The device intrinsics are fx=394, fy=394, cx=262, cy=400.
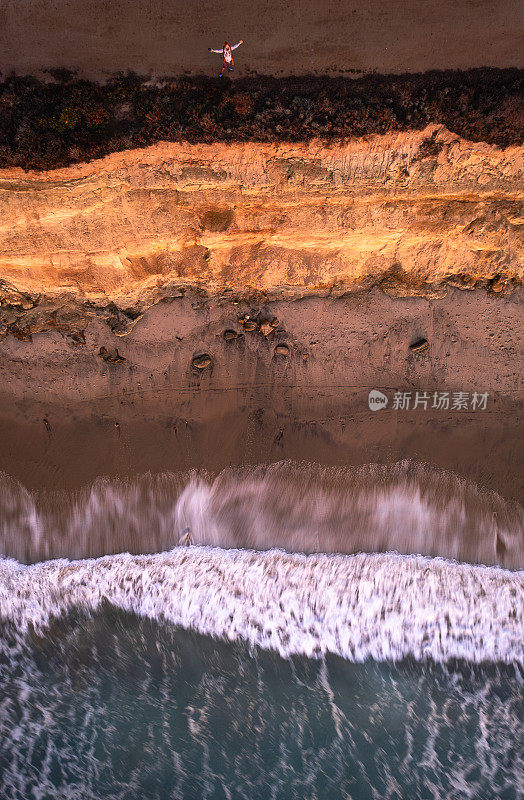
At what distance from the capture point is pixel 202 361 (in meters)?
6.14

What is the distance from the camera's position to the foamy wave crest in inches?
243

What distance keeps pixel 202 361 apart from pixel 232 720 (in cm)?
568

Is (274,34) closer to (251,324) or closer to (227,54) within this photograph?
(227,54)

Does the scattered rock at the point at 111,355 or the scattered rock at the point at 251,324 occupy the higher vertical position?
the scattered rock at the point at 251,324

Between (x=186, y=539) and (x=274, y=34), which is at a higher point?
(x=274, y=34)

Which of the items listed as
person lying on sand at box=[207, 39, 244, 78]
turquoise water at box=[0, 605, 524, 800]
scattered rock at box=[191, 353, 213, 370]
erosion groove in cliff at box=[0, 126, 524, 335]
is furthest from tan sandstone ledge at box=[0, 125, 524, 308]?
turquoise water at box=[0, 605, 524, 800]

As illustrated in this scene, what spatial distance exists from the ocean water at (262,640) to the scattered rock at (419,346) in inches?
72.6

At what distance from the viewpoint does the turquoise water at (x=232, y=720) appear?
239 inches

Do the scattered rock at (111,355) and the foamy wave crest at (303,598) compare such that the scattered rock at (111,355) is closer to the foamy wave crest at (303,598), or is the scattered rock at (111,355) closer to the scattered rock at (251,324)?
the scattered rock at (251,324)

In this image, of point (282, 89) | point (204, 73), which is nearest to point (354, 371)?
point (282, 89)

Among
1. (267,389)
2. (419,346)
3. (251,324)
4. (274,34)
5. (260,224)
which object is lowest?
(267,389)

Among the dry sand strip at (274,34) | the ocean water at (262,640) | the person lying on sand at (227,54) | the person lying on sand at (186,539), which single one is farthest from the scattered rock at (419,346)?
the person lying on sand at (186,539)

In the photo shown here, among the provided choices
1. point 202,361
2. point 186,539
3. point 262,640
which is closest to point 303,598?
point 262,640

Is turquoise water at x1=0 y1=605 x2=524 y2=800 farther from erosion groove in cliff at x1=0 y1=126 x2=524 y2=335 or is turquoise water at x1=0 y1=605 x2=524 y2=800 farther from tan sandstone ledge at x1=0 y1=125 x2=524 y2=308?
tan sandstone ledge at x1=0 y1=125 x2=524 y2=308
